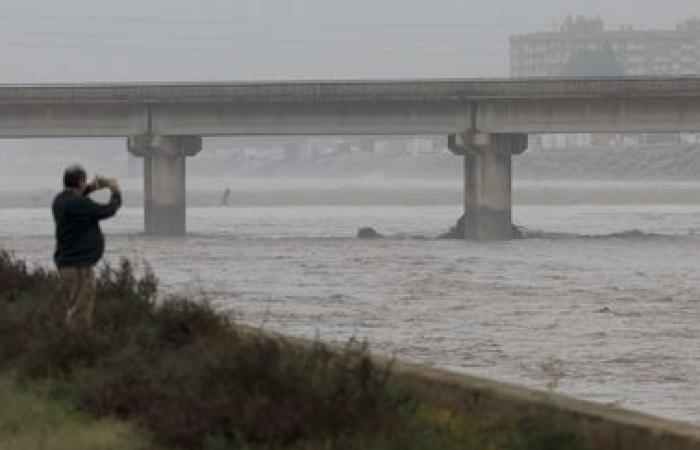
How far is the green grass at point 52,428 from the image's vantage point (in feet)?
39.8

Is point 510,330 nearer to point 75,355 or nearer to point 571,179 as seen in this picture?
point 75,355

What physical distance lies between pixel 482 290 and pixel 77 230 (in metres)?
27.0

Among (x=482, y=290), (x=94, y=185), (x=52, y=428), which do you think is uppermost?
(x=94, y=185)

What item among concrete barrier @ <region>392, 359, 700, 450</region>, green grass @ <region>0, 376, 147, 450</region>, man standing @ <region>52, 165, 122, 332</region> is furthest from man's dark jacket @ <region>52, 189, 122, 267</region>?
concrete barrier @ <region>392, 359, 700, 450</region>

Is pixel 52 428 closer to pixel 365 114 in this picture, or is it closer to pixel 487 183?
pixel 487 183

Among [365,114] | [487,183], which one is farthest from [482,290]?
[365,114]

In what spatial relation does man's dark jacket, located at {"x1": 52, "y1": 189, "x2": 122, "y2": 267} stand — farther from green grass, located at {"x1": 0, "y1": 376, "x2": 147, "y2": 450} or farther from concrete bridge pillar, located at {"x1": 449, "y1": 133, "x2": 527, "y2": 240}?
concrete bridge pillar, located at {"x1": 449, "y1": 133, "x2": 527, "y2": 240}

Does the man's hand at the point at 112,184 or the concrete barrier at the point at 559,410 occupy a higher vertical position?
the man's hand at the point at 112,184

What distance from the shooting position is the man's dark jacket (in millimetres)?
16359

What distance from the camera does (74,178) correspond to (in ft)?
54.0

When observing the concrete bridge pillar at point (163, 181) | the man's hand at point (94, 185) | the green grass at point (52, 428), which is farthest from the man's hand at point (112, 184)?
the concrete bridge pillar at point (163, 181)

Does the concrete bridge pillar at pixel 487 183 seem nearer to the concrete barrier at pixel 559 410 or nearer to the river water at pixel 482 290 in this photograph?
the river water at pixel 482 290

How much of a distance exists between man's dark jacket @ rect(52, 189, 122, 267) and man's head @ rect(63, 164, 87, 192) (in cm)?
7

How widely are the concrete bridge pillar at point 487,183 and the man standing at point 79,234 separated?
Answer: 2156 inches
